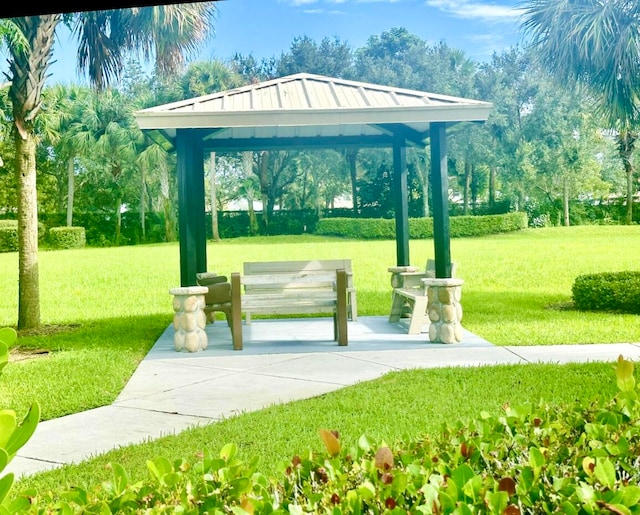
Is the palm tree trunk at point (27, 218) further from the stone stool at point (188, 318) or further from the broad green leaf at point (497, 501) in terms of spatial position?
the broad green leaf at point (497, 501)

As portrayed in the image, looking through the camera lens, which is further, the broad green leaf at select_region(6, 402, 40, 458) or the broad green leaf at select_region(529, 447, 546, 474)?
the broad green leaf at select_region(529, 447, 546, 474)

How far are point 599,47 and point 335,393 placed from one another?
27.4ft

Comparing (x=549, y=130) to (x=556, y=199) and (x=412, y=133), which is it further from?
(x=412, y=133)

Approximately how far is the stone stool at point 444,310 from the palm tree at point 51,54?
14.4 feet

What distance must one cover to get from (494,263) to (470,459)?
657 inches

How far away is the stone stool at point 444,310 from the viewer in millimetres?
6531

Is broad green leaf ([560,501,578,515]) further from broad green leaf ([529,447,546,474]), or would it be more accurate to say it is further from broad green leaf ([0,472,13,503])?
broad green leaf ([0,472,13,503])

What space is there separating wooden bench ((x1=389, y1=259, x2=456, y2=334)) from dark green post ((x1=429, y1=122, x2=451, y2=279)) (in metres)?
0.26

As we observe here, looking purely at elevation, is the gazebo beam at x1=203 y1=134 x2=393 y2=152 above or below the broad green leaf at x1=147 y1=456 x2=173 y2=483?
above

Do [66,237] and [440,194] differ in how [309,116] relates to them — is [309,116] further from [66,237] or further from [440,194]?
→ [66,237]

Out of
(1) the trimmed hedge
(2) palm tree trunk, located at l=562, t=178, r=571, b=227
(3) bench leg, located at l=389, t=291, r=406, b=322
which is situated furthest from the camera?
(2) palm tree trunk, located at l=562, t=178, r=571, b=227

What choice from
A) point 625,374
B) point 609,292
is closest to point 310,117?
point 609,292

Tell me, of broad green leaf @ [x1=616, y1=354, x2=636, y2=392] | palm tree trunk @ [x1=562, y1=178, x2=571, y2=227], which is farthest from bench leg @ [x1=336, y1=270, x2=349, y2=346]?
palm tree trunk @ [x1=562, y1=178, x2=571, y2=227]

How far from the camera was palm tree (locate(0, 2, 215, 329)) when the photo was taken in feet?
26.9
